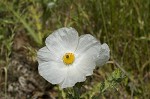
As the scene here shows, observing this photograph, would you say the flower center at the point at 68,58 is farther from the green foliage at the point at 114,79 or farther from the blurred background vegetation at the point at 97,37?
the blurred background vegetation at the point at 97,37

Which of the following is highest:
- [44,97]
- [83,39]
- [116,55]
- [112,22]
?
[83,39]

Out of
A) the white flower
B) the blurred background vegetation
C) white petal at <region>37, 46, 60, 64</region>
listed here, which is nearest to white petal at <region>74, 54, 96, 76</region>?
the white flower

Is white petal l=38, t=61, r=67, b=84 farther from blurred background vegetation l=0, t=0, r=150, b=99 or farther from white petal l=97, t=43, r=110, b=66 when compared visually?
blurred background vegetation l=0, t=0, r=150, b=99

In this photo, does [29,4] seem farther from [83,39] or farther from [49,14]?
[83,39]

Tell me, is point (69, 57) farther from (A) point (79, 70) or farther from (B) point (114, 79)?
(B) point (114, 79)

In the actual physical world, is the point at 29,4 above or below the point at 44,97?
above

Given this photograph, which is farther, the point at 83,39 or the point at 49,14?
the point at 49,14

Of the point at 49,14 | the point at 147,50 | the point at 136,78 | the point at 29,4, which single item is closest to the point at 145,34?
the point at 147,50

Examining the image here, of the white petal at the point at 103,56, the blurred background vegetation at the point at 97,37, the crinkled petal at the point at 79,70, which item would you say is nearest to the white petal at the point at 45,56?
the crinkled petal at the point at 79,70
